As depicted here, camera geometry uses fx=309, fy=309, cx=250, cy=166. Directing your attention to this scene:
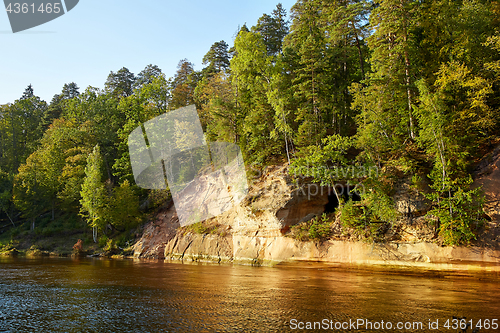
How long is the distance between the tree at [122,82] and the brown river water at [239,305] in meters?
62.0

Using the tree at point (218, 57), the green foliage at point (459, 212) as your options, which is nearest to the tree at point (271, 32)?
the tree at point (218, 57)

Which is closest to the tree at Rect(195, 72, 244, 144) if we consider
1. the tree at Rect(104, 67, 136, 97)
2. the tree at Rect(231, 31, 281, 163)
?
the tree at Rect(231, 31, 281, 163)

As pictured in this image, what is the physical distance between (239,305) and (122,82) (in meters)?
72.3

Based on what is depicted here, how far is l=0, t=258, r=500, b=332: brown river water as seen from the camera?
26.7ft

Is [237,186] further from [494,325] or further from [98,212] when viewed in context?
[494,325]

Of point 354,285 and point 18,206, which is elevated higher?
point 18,206

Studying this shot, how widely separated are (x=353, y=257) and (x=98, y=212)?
3231 centimetres

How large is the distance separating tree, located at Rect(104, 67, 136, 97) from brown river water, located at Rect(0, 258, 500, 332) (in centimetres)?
6195

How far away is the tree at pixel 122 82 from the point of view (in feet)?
233

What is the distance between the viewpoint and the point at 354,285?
15320 mm

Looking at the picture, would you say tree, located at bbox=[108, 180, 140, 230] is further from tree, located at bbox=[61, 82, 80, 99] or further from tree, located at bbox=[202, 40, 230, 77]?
tree, located at bbox=[61, 82, 80, 99]

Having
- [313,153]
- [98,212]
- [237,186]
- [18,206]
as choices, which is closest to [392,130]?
[313,153]

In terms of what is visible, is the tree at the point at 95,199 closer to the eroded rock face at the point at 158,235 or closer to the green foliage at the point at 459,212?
the eroded rock face at the point at 158,235

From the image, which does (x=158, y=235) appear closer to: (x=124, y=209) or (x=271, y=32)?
(x=124, y=209)
